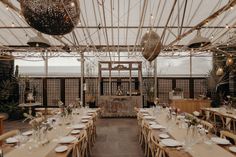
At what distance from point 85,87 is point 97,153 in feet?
18.1

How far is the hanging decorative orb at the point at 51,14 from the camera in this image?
1.62 metres

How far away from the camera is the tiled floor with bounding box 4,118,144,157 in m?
4.85

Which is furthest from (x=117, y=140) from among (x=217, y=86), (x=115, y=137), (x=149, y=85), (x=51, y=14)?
(x=217, y=86)

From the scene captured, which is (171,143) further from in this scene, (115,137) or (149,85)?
(149,85)

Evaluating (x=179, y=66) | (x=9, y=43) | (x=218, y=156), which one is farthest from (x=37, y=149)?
(x=179, y=66)

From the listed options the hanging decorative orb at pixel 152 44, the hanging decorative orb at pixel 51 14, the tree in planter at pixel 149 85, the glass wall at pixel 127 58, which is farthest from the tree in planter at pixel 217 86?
the hanging decorative orb at pixel 51 14

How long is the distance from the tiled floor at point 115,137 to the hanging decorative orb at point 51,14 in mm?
3604

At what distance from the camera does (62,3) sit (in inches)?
63.0

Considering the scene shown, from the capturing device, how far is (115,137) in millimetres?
6094

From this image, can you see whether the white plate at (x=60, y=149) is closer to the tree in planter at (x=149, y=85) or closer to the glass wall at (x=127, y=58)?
the tree in planter at (x=149, y=85)

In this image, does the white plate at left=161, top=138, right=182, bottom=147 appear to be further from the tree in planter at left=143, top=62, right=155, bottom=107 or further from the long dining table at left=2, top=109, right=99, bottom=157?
the tree in planter at left=143, top=62, right=155, bottom=107

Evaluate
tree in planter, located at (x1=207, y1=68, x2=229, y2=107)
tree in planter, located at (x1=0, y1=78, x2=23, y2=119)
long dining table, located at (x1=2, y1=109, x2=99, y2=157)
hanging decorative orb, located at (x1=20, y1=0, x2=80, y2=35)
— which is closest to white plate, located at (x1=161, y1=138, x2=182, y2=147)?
long dining table, located at (x1=2, y1=109, x2=99, y2=157)

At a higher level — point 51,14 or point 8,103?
point 51,14

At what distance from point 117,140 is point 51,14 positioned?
15.5 feet
